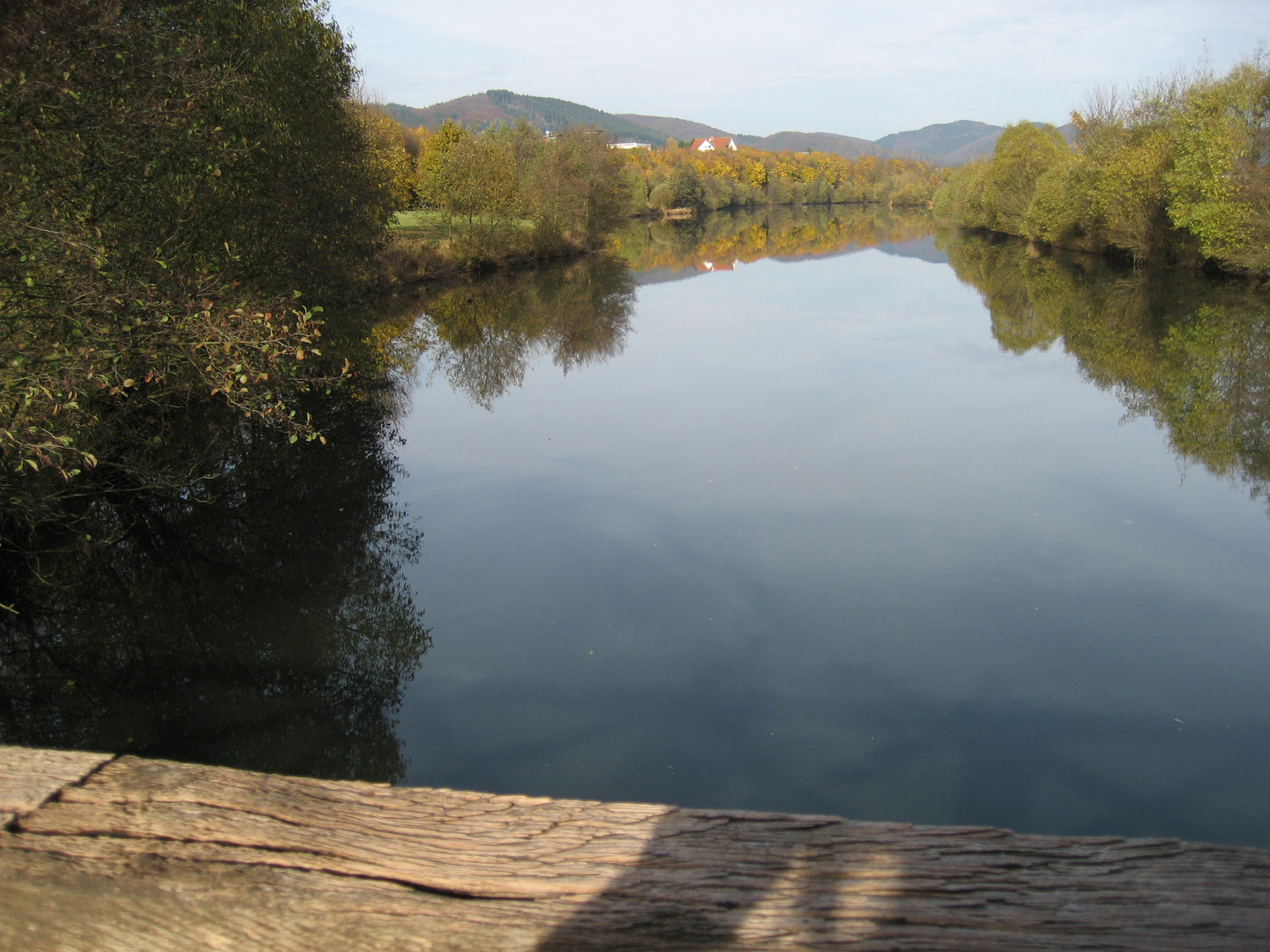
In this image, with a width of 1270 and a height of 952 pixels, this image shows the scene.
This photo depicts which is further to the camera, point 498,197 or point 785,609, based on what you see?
point 498,197

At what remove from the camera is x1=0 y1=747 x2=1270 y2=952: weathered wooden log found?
1642 millimetres

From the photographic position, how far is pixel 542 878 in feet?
6.03

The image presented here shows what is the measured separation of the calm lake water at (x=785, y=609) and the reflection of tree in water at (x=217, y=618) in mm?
43

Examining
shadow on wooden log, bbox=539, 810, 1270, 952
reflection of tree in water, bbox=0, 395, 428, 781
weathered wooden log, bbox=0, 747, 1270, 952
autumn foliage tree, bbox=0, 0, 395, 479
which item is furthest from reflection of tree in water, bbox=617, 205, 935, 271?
shadow on wooden log, bbox=539, 810, 1270, 952

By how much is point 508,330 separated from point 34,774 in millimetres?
21755

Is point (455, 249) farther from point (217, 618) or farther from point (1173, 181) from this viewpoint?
point (217, 618)

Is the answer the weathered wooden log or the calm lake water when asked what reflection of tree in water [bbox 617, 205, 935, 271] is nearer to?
the calm lake water

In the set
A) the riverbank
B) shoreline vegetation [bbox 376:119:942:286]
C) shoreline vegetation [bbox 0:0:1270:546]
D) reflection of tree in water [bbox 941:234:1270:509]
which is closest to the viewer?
shoreline vegetation [bbox 0:0:1270:546]

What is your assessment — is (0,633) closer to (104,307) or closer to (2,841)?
(104,307)

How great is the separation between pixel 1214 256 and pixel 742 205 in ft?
297

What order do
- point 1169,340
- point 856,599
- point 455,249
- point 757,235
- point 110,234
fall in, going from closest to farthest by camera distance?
point 110,234 → point 856,599 → point 1169,340 → point 455,249 → point 757,235

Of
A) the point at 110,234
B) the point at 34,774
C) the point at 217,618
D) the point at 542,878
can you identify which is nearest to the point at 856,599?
the point at 217,618

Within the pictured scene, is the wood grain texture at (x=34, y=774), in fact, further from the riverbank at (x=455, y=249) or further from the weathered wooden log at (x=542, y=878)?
the riverbank at (x=455, y=249)

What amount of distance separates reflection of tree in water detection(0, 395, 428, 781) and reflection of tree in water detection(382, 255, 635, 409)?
623 cm
